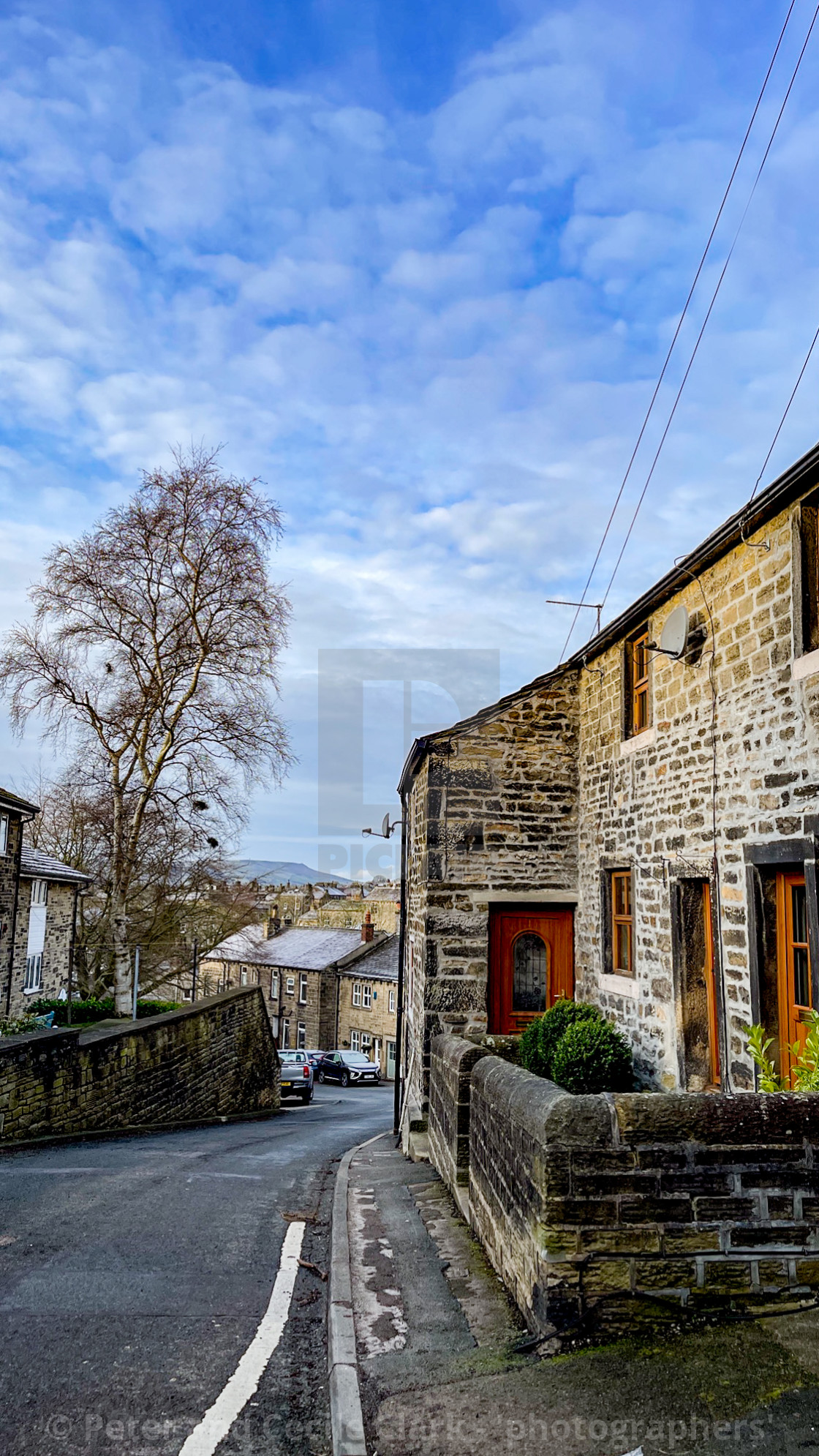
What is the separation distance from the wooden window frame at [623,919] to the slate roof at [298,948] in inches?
1576

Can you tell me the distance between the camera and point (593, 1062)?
9.05m

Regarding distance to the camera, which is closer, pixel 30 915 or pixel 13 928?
pixel 13 928

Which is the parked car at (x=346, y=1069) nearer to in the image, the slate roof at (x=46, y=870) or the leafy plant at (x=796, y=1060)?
the slate roof at (x=46, y=870)

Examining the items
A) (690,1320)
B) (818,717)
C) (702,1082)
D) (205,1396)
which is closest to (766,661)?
(818,717)

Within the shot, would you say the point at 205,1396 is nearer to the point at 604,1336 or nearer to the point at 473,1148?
the point at 604,1336

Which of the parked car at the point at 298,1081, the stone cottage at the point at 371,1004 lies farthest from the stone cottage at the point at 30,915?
the stone cottage at the point at 371,1004

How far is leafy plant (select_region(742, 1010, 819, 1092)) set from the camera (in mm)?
5285

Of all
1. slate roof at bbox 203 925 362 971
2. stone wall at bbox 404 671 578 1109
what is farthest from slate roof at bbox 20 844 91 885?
slate roof at bbox 203 925 362 971

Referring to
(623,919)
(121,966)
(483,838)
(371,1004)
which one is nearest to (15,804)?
(121,966)

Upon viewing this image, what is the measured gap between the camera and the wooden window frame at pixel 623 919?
9688 mm

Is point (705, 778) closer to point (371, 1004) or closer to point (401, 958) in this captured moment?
point (401, 958)

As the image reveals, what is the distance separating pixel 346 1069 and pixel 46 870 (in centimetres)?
1770

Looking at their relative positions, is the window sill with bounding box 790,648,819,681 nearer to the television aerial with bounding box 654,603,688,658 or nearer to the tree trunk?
the television aerial with bounding box 654,603,688,658

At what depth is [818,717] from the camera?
6.15 metres
